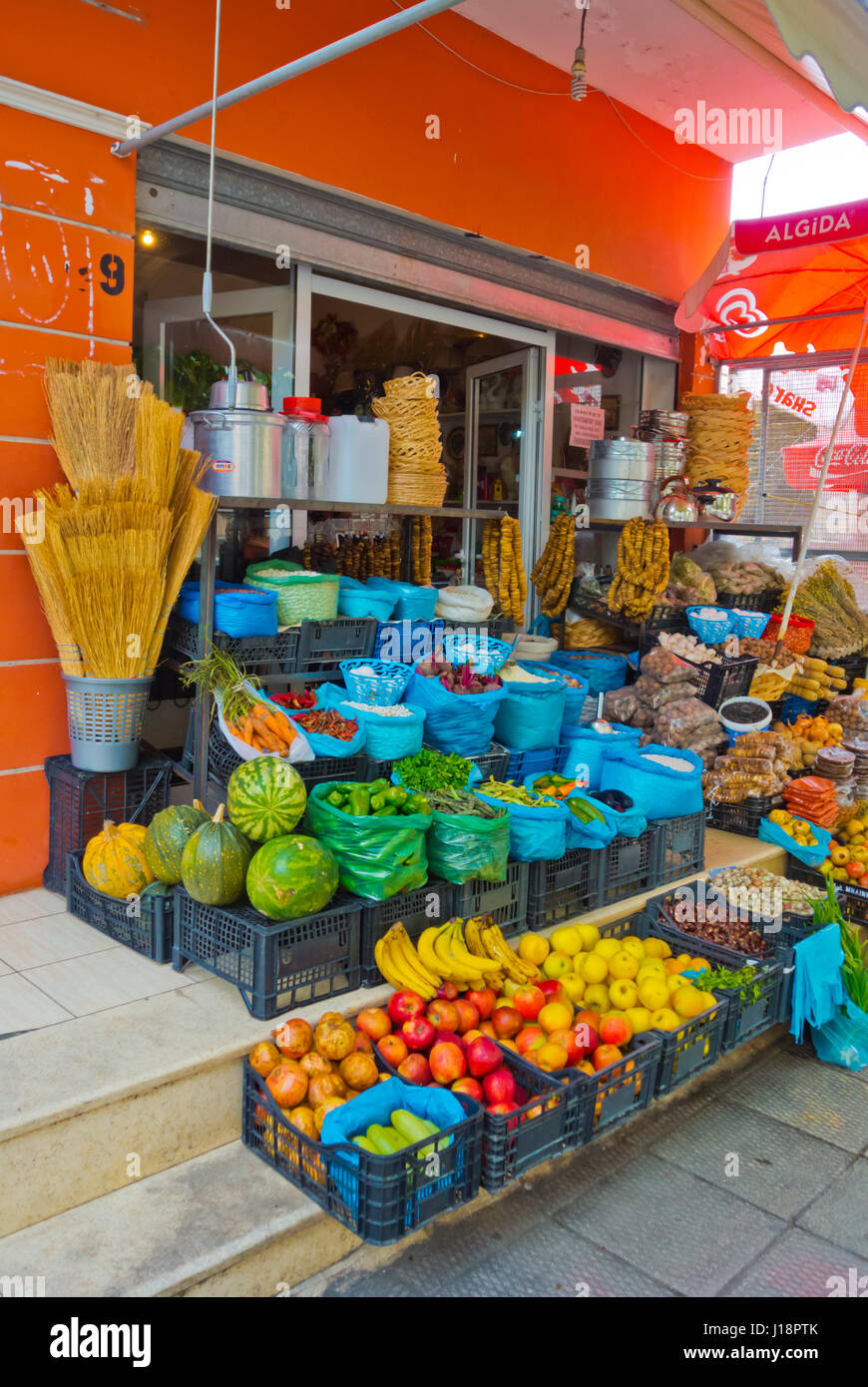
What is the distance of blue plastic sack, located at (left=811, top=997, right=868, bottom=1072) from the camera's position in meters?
3.90

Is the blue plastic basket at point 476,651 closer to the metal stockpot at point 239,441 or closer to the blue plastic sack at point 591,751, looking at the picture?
the blue plastic sack at point 591,751

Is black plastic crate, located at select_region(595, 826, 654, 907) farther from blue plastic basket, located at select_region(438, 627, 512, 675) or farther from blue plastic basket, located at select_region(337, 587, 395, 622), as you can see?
blue plastic basket, located at select_region(337, 587, 395, 622)

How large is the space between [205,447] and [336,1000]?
2173 millimetres

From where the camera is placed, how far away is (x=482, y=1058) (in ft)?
9.38

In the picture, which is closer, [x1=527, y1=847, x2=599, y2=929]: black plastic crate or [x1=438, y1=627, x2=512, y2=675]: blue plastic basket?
[x1=527, y1=847, x2=599, y2=929]: black plastic crate

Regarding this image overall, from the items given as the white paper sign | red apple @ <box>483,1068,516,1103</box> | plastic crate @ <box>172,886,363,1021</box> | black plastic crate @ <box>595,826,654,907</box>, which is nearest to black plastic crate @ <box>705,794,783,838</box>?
black plastic crate @ <box>595,826,654,907</box>

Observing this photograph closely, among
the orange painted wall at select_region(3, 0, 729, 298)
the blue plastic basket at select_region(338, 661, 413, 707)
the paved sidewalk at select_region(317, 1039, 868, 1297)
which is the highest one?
the orange painted wall at select_region(3, 0, 729, 298)

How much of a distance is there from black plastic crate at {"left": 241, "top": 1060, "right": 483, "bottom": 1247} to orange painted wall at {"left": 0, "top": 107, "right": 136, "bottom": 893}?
1.91 meters

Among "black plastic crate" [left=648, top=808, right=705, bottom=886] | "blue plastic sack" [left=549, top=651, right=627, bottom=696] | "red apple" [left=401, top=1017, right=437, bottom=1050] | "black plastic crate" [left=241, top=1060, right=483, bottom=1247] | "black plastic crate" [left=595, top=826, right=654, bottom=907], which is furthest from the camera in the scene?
"blue plastic sack" [left=549, top=651, right=627, bottom=696]

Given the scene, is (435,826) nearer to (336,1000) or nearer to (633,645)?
(336,1000)

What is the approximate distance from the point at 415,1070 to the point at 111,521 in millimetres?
2081

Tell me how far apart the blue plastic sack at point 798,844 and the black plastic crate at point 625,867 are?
3.47 feet

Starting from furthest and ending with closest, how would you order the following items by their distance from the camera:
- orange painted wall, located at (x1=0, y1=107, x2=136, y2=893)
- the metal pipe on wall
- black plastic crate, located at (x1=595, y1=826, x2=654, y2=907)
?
black plastic crate, located at (x1=595, y1=826, x2=654, y2=907)
orange painted wall, located at (x1=0, y1=107, x2=136, y2=893)
the metal pipe on wall
